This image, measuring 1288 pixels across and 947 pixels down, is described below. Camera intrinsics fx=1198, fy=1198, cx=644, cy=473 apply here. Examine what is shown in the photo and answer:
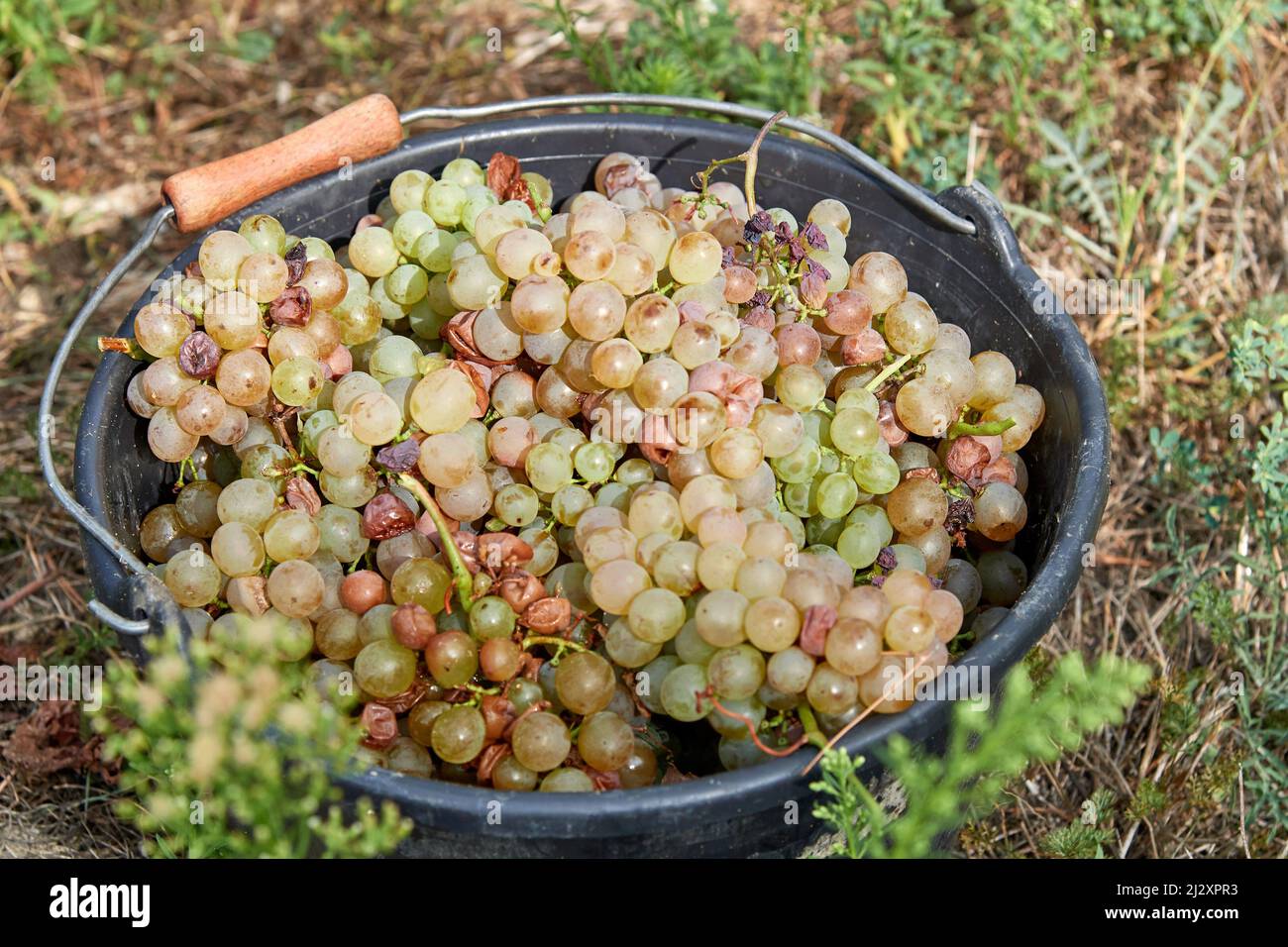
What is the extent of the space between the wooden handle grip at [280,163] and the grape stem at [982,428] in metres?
1.06

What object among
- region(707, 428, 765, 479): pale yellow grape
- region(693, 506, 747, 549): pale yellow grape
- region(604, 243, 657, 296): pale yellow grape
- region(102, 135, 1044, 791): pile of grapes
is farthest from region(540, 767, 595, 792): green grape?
region(604, 243, 657, 296): pale yellow grape

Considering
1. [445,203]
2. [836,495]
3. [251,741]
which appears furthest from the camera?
[445,203]

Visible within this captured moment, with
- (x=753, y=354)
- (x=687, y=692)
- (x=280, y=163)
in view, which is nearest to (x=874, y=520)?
(x=753, y=354)

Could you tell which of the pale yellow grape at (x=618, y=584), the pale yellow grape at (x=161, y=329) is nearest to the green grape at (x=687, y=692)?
the pale yellow grape at (x=618, y=584)

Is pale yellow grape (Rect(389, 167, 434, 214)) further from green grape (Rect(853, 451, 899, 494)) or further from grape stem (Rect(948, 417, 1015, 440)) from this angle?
grape stem (Rect(948, 417, 1015, 440))

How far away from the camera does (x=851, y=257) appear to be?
2.10 metres

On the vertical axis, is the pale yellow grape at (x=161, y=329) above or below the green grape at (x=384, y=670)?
above

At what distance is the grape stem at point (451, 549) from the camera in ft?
5.15

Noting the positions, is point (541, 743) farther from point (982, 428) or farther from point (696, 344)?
point (982, 428)

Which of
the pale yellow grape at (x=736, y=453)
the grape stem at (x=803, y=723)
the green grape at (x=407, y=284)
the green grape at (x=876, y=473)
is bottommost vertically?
the grape stem at (x=803, y=723)

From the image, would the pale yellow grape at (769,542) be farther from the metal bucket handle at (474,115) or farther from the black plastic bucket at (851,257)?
the metal bucket handle at (474,115)

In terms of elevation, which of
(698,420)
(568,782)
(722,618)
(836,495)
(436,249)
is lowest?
(568,782)

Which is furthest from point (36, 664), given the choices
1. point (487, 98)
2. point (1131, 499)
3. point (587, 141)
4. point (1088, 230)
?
point (1088, 230)

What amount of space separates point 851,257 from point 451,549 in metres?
0.95
